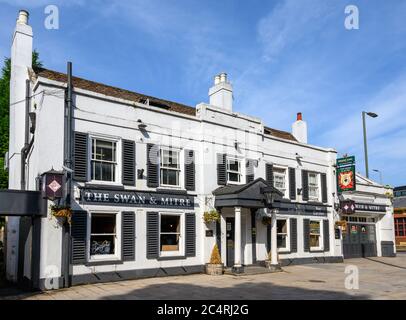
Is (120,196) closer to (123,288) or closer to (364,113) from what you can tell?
(123,288)

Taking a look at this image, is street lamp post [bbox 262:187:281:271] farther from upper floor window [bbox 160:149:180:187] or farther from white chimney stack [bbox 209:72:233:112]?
white chimney stack [bbox 209:72:233:112]

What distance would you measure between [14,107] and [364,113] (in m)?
25.6

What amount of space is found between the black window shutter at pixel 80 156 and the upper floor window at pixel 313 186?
46.1 ft

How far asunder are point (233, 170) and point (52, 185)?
9.19 meters

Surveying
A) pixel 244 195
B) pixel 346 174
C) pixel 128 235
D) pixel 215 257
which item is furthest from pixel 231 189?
pixel 346 174

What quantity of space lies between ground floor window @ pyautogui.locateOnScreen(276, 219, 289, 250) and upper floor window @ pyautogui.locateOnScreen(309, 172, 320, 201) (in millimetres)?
3089

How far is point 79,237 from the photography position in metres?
14.2

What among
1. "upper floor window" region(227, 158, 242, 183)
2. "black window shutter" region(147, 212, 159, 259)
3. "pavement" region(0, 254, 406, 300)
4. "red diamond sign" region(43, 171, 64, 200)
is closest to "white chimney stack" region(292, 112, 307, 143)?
"upper floor window" region(227, 158, 242, 183)

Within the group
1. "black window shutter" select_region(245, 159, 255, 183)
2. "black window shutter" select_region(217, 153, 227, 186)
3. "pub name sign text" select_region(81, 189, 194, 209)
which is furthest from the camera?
"black window shutter" select_region(245, 159, 255, 183)

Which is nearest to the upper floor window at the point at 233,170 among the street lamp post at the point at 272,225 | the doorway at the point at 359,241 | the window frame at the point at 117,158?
the street lamp post at the point at 272,225

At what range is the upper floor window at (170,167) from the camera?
1722cm

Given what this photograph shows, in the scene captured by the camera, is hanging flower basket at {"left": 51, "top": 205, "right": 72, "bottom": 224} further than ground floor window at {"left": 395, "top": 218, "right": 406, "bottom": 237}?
No

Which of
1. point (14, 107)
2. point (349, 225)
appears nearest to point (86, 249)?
point (14, 107)

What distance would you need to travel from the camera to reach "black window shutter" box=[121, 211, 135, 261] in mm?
15367
